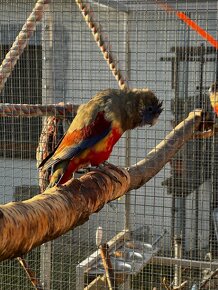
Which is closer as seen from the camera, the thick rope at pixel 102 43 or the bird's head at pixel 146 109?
the bird's head at pixel 146 109

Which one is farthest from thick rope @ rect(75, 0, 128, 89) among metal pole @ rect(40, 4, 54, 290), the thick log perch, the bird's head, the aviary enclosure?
the thick log perch

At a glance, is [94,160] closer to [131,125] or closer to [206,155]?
[131,125]

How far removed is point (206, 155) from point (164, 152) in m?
1.15

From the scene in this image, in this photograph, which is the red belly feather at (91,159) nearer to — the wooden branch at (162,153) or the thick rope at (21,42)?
the wooden branch at (162,153)

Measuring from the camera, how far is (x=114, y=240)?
2.53m

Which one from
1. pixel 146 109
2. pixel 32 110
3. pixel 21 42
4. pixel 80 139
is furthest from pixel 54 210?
pixel 21 42

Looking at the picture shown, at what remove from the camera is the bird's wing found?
1524mm

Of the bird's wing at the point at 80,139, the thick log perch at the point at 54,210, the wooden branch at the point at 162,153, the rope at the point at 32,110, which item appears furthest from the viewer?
the rope at the point at 32,110

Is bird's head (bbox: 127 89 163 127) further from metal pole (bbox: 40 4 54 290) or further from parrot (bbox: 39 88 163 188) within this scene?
metal pole (bbox: 40 4 54 290)

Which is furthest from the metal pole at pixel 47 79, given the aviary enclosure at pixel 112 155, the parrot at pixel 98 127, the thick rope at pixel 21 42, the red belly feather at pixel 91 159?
the red belly feather at pixel 91 159

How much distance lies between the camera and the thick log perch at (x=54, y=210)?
0.84 meters

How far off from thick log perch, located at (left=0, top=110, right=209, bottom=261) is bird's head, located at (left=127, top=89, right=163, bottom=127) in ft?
0.89

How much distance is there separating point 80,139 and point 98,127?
8 cm

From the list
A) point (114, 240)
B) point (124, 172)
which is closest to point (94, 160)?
point (124, 172)
